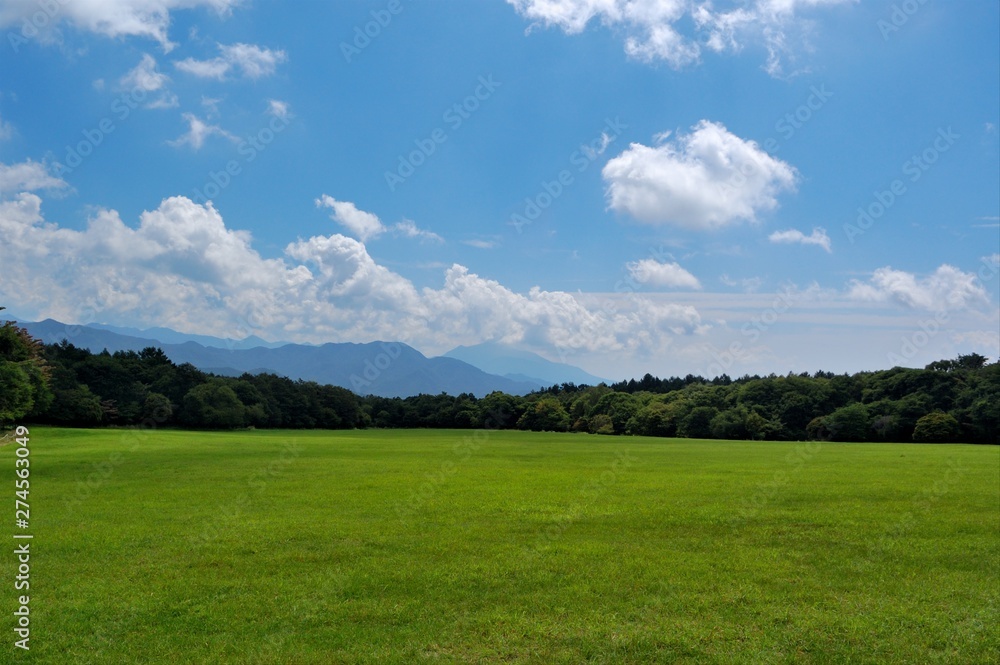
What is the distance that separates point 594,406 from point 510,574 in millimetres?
118704

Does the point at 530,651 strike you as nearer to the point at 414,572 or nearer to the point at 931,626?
the point at 414,572

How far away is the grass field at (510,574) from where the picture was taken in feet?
32.4

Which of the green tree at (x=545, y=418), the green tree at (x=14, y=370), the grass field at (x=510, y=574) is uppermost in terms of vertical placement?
the green tree at (x=14, y=370)

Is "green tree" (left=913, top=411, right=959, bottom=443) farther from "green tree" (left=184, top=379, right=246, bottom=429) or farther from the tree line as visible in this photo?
"green tree" (left=184, top=379, right=246, bottom=429)

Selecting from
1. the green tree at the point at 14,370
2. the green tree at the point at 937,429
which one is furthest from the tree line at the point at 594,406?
the green tree at the point at 14,370

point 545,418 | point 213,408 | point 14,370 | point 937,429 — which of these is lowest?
point 545,418

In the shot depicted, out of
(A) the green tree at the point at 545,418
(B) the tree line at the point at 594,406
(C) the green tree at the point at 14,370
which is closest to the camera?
(C) the green tree at the point at 14,370

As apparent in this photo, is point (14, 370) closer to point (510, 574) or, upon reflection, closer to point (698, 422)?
point (510, 574)

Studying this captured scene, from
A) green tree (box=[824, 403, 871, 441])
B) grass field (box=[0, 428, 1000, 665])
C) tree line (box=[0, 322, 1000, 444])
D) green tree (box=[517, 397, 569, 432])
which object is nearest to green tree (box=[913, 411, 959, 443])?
tree line (box=[0, 322, 1000, 444])

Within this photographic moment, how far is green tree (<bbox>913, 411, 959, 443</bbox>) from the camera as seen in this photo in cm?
7706

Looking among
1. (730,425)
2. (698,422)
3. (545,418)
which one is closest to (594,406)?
(545,418)

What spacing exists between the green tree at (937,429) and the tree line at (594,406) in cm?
14

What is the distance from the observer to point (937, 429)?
77438 millimetres

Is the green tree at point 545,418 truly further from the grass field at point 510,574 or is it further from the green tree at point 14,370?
the grass field at point 510,574
